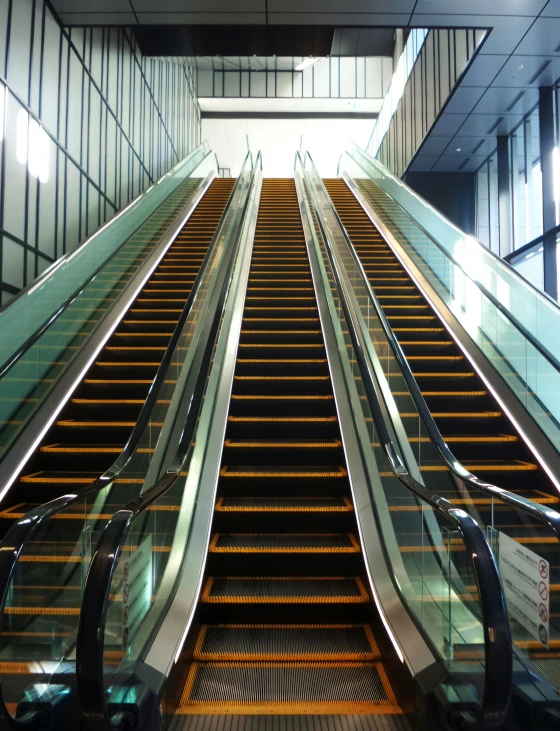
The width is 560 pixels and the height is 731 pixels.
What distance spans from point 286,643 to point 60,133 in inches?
279

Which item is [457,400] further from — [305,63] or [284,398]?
[305,63]

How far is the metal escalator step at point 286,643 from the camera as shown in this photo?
9.90ft

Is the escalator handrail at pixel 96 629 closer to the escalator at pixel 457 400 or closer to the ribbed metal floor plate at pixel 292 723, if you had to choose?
the ribbed metal floor plate at pixel 292 723

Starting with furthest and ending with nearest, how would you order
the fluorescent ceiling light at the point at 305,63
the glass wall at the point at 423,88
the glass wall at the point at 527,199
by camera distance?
the fluorescent ceiling light at the point at 305,63 < the glass wall at the point at 527,199 < the glass wall at the point at 423,88

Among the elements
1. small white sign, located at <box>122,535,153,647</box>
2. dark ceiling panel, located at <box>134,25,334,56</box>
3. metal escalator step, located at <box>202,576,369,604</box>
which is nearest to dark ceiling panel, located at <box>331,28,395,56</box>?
dark ceiling panel, located at <box>134,25,334,56</box>

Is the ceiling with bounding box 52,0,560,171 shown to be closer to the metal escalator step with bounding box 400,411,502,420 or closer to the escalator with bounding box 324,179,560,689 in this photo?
the escalator with bounding box 324,179,560,689

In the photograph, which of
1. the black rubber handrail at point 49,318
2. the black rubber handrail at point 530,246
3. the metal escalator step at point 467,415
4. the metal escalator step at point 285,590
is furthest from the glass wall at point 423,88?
the metal escalator step at point 285,590

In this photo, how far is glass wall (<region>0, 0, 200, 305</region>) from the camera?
639 cm

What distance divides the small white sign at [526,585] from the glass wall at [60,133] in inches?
219

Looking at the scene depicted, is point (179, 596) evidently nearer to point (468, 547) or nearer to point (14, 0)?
point (468, 547)

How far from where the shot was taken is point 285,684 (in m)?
2.84

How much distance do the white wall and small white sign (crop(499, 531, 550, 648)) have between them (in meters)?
19.4

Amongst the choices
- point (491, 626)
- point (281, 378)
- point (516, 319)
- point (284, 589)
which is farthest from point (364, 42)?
point (491, 626)

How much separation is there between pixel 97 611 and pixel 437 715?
1374 mm
